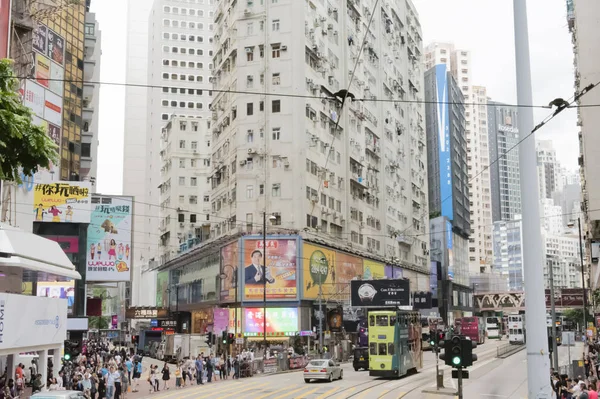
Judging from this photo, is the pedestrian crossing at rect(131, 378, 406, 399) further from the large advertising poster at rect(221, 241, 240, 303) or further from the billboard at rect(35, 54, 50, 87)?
the billboard at rect(35, 54, 50, 87)

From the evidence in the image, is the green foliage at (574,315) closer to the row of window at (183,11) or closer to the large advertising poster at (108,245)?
the large advertising poster at (108,245)

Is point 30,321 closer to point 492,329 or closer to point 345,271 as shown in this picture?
point 345,271

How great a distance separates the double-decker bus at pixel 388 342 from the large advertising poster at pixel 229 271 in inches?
981

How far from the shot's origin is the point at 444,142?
5266 inches

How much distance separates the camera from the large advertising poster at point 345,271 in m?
65.1

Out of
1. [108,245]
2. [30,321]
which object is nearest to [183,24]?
[108,245]

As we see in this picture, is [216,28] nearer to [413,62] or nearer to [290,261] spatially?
[290,261]

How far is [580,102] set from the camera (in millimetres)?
39781

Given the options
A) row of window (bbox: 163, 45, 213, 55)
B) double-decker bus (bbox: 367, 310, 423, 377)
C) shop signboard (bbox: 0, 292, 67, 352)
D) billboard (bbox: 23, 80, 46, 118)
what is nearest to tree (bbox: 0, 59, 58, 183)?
shop signboard (bbox: 0, 292, 67, 352)

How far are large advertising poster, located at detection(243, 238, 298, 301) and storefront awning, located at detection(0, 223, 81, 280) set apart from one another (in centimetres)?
3181

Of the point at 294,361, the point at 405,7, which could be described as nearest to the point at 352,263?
the point at 294,361

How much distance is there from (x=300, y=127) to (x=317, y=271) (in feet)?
43.0

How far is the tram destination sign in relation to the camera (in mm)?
50844

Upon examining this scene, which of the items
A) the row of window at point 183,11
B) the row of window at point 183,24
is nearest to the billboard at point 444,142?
the row of window at point 183,24
